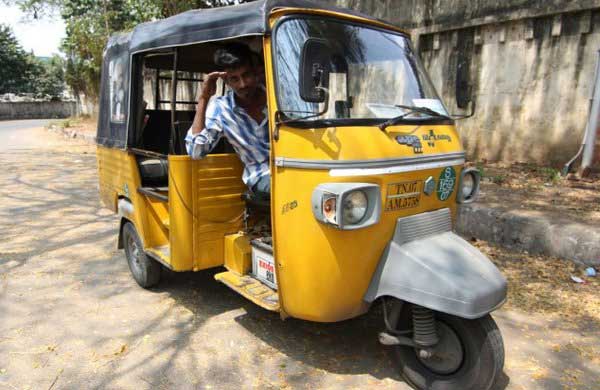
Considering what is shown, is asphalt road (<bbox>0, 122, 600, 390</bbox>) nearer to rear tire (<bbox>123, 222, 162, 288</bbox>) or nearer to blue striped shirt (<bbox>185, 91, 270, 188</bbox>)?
rear tire (<bbox>123, 222, 162, 288</bbox>)

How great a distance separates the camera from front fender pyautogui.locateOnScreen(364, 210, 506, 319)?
248cm

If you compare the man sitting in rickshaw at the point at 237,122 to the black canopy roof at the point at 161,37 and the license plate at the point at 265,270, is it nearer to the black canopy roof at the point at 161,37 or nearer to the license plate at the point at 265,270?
the black canopy roof at the point at 161,37

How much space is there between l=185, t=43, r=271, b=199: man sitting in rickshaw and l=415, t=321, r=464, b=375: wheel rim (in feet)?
4.70

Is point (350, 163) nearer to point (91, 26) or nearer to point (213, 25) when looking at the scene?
point (213, 25)

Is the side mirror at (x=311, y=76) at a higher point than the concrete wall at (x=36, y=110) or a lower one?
lower

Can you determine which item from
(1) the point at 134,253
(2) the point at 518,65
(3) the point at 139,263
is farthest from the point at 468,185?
(2) the point at 518,65

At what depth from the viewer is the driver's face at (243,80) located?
11.1 ft

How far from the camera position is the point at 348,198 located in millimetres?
2594

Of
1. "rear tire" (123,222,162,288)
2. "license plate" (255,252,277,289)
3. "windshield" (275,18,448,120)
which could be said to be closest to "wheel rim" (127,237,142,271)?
"rear tire" (123,222,162,288)

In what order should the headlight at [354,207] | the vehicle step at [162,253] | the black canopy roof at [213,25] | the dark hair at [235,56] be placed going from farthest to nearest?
the vehicle step at [162,253] → the dark hair at [235,56] → the black canopy roof at [213,25] → the headlight at [354,207]

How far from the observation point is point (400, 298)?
8.79 feet

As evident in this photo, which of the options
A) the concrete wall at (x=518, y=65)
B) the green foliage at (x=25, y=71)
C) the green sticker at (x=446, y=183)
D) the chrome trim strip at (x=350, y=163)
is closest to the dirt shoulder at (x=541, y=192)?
the concrete wall at (x=518, y=65)

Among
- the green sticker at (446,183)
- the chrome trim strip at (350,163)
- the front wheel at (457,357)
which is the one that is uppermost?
the chrome trim strip at (350,163)

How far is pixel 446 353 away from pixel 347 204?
1064mm
